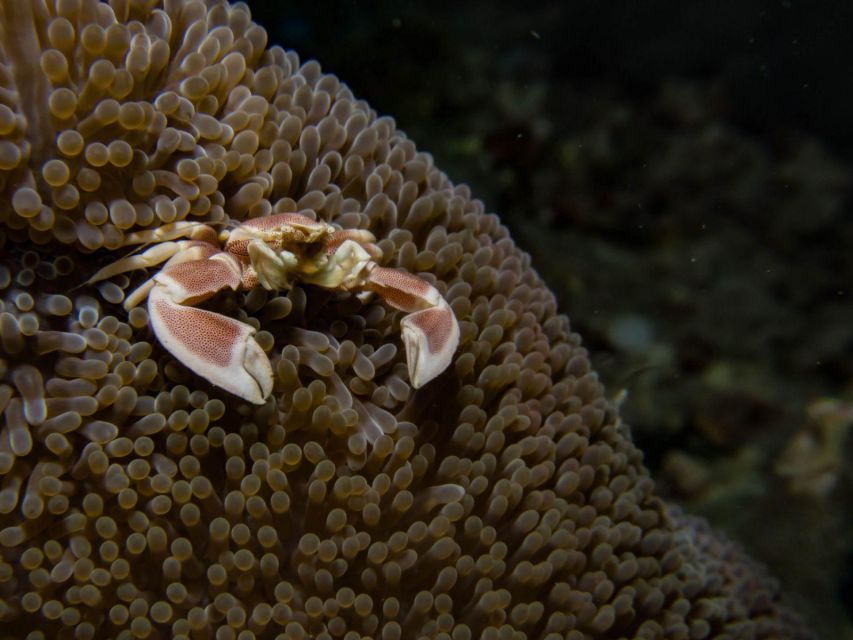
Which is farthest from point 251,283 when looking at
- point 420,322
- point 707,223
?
point 707,223

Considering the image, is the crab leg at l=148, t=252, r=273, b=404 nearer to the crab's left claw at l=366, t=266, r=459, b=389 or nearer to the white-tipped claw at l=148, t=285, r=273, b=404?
the white-tipped claw at l=148, t=285, r=273, b=404

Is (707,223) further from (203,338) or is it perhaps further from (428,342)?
(203,338)

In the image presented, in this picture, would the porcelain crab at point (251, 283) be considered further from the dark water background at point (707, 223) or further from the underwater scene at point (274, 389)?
the dark water background at point (707, 223)

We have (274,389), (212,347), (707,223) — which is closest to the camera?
(212,347)

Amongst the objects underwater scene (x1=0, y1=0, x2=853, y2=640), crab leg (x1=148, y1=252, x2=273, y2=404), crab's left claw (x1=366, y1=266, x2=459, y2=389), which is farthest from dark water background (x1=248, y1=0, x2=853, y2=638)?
crab leg (x1=148, y1=252, x2=273, y2=404)

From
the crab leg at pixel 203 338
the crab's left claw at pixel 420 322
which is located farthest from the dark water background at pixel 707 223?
the crab leg at pixel 203 338

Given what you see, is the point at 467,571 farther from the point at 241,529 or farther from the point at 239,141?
the point at 239,141

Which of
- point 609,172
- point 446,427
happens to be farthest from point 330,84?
point 609,172
